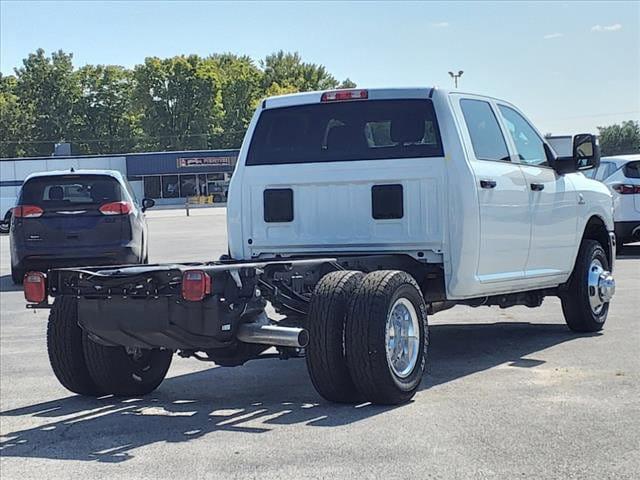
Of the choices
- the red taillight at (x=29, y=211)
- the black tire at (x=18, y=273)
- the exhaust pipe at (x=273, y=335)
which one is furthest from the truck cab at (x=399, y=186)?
the black tire at (x=18, y=273)

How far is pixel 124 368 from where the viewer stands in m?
6.87

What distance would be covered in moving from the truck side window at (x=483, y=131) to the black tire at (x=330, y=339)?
6.18ft

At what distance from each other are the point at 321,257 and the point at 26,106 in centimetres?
10368


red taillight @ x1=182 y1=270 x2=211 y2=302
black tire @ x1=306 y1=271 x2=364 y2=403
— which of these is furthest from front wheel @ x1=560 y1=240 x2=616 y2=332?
red taillight @ x1=182 y1=270 x2=211 y2=302

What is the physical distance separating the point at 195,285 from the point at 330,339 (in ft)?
3.01

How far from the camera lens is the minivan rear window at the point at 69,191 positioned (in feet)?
45.1

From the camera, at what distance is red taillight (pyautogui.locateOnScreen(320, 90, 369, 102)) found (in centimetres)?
753

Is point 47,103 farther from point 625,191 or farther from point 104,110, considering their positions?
point 625,191

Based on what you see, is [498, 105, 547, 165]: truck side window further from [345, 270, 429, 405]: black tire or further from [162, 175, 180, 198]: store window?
[162, 175, 180, 198]: store window

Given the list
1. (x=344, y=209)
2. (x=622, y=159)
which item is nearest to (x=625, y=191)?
(x=622, y=159)

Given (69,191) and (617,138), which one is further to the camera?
(617,138)

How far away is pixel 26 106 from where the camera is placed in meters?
105

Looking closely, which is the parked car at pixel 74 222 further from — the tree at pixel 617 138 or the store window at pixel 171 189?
the store window at pixel 171 189

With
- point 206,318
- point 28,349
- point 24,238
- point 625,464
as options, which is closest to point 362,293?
point 206,318
